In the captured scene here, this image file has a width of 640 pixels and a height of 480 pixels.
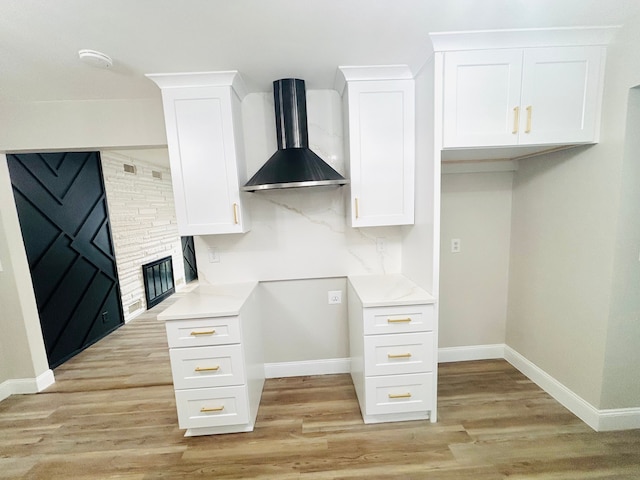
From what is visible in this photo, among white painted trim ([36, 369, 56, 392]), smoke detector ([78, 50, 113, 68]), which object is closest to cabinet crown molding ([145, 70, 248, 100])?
smoke detector ([78, 50, 113, 68])

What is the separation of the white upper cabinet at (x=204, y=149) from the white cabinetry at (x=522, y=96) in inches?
55.2

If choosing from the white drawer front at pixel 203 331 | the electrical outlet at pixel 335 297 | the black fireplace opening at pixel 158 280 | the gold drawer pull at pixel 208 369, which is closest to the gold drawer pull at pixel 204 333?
the white drawer front at pixel 203 331

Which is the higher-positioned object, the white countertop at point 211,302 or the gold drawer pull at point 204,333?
the white countertop at point 211,302

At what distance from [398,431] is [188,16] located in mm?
2675

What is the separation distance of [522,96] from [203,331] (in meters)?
2.42

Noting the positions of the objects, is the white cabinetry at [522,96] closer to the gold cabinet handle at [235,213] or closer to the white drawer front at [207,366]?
the gold cabinet handle at [235,213]

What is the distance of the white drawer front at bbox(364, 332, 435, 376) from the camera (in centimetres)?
174

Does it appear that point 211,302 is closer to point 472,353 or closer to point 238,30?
point 238,30

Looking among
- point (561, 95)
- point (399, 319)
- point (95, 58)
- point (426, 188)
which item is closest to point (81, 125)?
point (95, 58)

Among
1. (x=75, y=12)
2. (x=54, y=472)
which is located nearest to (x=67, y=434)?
(x=54, y=472)

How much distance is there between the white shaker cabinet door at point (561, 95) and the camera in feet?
5.04

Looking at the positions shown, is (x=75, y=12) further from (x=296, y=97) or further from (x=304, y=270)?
(x=304, y=270)

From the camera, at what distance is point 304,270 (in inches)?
91.4

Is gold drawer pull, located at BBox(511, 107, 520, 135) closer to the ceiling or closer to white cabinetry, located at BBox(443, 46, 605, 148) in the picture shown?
white cabinetry, located at BBox(443, 46, 605, 148)
